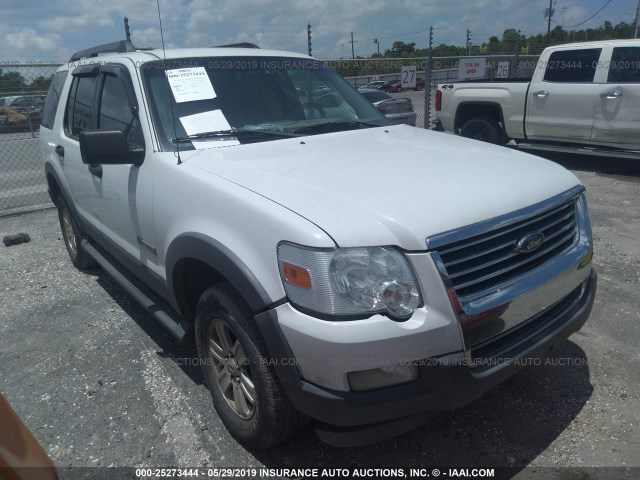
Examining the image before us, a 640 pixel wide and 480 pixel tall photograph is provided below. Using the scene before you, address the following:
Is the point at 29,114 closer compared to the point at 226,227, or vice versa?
the point at 226,227

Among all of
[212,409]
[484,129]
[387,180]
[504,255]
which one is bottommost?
[212,409]

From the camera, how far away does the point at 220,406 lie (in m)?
2.82

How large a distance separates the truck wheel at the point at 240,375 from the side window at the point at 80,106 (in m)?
2.25

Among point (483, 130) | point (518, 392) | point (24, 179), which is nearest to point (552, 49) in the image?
point (483, 130)

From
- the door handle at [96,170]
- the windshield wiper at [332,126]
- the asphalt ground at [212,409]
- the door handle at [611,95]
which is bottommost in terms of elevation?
the asphalt ground at [212,409]

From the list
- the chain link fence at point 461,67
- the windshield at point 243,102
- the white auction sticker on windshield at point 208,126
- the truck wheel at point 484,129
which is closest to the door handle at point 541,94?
the truck wheel at point 484,129

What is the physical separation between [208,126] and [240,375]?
149cm

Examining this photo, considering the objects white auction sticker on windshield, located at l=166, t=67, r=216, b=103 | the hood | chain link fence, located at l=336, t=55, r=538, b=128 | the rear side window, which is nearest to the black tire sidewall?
the hood

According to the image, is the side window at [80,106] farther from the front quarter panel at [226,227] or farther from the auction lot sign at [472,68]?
the auction lot sign at [472,68]

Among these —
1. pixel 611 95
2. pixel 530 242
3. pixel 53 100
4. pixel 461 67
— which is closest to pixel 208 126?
pixel 530 242

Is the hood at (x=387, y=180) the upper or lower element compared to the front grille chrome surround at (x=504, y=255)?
upper

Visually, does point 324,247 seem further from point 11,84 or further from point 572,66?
point 11,84

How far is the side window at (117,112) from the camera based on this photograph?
3281 millimetres

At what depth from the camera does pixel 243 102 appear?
338cm
